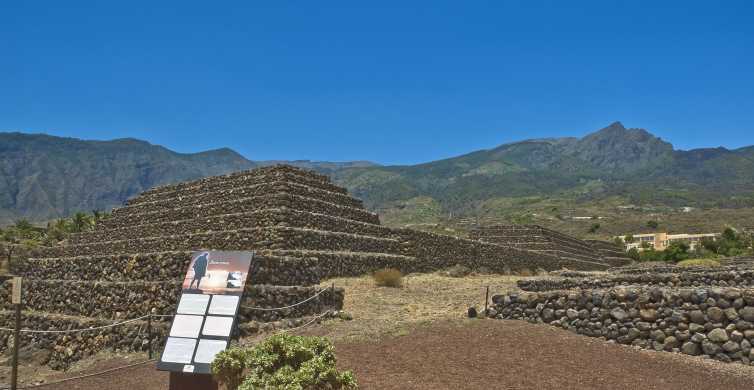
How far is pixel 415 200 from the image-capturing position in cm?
19200

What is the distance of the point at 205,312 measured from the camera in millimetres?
9695

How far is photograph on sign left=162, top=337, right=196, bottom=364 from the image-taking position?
29.8ft

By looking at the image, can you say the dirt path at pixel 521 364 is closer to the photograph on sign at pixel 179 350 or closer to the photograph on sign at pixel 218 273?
the photograph on sign at pixel 218 273

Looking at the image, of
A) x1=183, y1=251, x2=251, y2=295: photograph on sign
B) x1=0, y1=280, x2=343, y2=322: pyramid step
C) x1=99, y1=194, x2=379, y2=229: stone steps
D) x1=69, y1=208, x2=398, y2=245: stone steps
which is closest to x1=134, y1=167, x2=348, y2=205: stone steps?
x1=99, y1=194, x2=379, y2=229: stone steps

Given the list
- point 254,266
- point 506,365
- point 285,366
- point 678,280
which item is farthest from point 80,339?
point 678,280

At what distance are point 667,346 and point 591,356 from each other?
70.7 inches

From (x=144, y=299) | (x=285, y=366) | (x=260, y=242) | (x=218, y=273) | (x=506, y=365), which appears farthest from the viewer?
(x=260, y=242)

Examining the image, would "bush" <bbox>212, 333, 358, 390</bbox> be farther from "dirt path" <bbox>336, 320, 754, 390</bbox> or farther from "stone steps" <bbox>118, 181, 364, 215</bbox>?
"stone steps" <bbox>118, 181, 364, 215</bbox>

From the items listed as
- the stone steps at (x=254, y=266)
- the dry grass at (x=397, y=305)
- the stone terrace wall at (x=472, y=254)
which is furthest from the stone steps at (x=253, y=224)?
the dry grass at (x=397, y=305)

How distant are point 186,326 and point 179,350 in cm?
45

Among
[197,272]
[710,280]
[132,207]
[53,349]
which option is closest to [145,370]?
[197,272]

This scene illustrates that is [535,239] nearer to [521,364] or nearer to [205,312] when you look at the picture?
[521,364]

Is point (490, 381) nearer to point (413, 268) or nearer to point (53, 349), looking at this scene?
point (53, 349)

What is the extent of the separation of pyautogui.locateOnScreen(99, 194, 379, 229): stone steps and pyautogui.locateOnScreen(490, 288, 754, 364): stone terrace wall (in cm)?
1387
